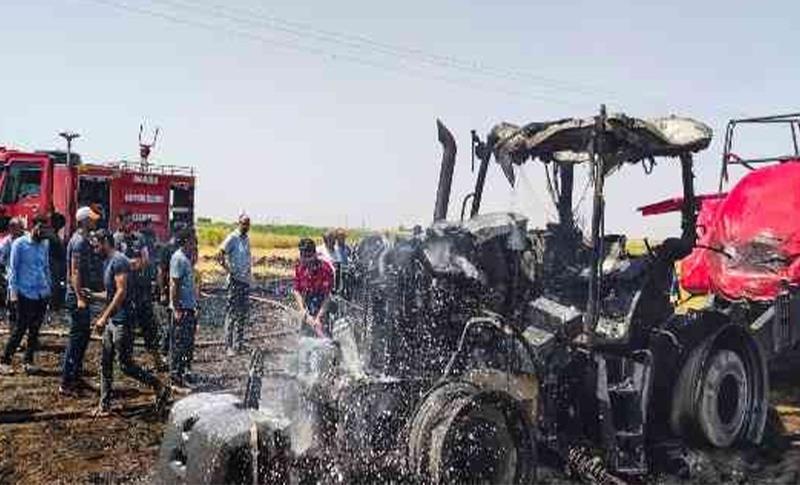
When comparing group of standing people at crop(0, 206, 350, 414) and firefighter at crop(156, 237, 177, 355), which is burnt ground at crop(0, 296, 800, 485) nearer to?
group of standing people at crop(0, 206, 350, 414)

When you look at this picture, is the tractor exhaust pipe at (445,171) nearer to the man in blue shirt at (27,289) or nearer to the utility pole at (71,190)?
the man in blue shirt at (27,289)

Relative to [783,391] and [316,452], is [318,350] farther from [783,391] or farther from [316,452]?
[783,391]

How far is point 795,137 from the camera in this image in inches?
391

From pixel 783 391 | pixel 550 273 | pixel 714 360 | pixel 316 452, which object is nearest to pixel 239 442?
pixel 316 452

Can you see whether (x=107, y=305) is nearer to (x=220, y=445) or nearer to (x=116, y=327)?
(x=116, y=327)

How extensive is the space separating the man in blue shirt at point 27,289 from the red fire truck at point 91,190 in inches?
268

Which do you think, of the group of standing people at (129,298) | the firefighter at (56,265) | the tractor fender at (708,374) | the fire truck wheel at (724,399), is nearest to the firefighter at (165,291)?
the group of standing people at (129,298)

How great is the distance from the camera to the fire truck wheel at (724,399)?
664 cm

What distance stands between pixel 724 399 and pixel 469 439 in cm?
274

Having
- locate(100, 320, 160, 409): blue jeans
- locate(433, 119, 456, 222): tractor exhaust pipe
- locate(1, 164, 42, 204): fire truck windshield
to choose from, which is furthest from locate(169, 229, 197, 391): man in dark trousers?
locate(1, 164, 42, 204): fire truck windshield

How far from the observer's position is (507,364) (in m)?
5.84

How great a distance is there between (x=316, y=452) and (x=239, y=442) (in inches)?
18.2

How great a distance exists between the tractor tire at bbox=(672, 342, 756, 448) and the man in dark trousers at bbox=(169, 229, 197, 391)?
16.2ft

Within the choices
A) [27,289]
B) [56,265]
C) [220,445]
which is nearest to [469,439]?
[220,445]
